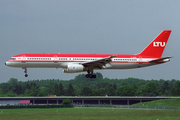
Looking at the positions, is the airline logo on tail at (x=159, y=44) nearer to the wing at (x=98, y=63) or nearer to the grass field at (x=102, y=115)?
the wing at (x=98, y=63)

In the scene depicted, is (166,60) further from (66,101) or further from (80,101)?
(80,101)

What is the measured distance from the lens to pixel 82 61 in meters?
68.2

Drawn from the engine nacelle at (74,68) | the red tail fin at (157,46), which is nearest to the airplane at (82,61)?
the engine nacelle at (74,68)

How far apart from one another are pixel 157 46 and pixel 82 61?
18925 millimetres

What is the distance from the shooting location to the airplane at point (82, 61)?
66.6m

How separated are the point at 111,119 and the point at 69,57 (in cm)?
1707

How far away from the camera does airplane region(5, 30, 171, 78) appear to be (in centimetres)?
6662

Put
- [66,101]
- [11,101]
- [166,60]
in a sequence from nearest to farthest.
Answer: [166,60]
[66,101]
[11,101]

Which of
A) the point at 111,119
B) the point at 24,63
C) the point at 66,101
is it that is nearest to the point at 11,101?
the point at 66,101

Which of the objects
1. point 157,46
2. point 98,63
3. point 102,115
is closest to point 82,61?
point 98,63

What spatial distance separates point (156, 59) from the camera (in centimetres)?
7062

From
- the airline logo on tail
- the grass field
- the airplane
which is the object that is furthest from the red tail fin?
the grass field

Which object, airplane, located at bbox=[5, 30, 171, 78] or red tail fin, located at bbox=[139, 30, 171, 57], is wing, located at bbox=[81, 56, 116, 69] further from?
red tail fin, located at bbox=[139, 30, 171, 57]

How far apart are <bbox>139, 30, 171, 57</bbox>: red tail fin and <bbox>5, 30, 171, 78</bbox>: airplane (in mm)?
1824
